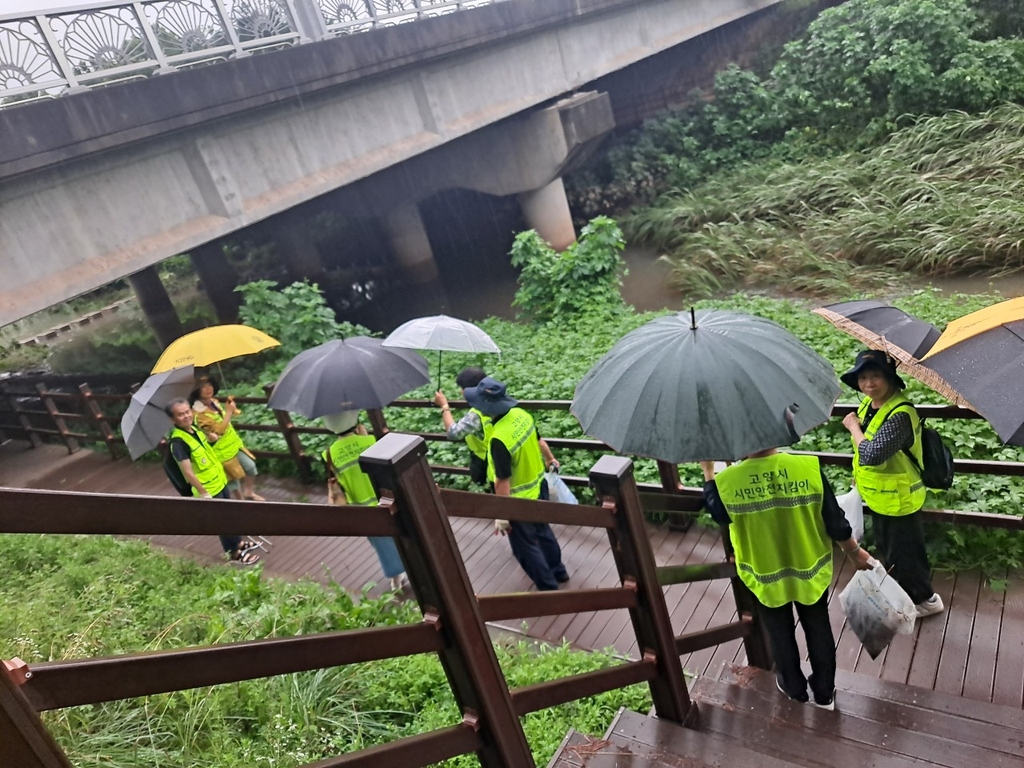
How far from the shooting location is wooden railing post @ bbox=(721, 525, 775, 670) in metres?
3.08

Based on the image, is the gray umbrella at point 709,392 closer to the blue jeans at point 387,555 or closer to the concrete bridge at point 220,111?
the blue jeans at point 387,555

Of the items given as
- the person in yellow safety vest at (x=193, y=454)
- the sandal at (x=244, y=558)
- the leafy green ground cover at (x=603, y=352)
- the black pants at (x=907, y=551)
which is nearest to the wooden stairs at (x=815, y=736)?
the black pants at (x=907, y=551)

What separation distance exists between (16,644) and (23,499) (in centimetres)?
313

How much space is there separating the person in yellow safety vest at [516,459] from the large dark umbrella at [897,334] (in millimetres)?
1759

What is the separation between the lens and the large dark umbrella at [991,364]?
2.49 metres

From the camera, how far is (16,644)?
3375 mm

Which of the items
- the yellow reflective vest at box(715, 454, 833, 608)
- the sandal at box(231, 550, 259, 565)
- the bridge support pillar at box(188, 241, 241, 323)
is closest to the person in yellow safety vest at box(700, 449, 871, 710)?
the yellow reflective vest at box(715, 454, 833, 608)

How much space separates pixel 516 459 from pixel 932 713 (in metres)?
2.29

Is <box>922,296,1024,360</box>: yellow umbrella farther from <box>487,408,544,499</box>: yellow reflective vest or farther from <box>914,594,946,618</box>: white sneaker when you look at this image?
<box>487,408,544,499</box>: yellow reflective vest

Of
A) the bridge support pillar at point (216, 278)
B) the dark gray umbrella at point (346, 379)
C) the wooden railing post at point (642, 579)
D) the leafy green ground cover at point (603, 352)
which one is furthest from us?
the bridge support pillar at point (216, 278)

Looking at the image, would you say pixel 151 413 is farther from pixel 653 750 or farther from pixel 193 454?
pixel 653 750

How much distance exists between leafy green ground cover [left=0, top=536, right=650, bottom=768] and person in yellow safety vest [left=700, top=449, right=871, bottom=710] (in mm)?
785

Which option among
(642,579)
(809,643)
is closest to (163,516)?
(642,579)

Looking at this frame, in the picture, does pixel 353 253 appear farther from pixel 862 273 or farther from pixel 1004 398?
pixel 1004 398
